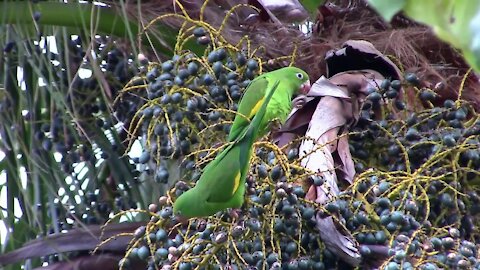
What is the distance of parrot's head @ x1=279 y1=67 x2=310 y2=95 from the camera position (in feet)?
5.86

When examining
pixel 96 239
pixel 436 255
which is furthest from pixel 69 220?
pixel 436 255

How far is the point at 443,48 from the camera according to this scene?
209cm

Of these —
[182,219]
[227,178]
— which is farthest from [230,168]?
[182,219]

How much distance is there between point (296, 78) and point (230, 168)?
469mm

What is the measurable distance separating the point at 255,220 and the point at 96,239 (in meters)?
0.40

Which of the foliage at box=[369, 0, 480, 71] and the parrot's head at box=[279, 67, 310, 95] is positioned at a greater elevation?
the foliage at box=[369, 0, 480, 71]

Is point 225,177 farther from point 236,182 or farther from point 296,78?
point 296,78

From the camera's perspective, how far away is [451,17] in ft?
1.40

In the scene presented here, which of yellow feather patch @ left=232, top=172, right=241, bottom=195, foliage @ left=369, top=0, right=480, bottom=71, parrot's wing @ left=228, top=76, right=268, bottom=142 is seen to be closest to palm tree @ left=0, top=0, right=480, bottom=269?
parrot's wing @ left=228, top=76, right=268, bottom=142

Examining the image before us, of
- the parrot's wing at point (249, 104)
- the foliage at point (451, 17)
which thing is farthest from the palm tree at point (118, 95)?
the foliage at point (451, 17)

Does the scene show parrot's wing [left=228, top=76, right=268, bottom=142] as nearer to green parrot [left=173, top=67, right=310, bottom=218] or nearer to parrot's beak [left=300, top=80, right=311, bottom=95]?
green parrot [left=173, top=67, right=310, bottom=218]

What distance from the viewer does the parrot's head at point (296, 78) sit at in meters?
1.79

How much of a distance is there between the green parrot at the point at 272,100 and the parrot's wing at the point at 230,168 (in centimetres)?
7

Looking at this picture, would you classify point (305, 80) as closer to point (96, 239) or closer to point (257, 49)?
point (257, 49)
